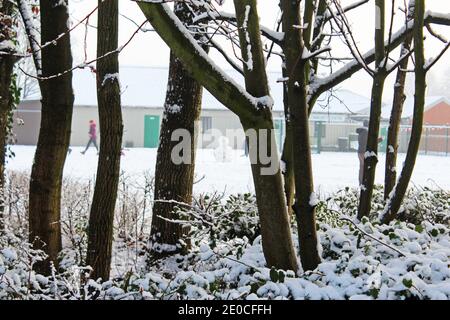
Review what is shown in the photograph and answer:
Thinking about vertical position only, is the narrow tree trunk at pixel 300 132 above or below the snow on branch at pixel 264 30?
below

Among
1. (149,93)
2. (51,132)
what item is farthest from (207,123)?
(51,132)

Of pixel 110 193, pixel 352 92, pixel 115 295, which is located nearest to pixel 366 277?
pixel 115 295

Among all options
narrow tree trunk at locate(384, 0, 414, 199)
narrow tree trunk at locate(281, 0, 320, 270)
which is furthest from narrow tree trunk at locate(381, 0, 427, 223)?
narrow tree trunk at locate(384, 0, 414, 199)

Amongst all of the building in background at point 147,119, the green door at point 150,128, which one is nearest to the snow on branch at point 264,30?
the building in background at point 147,119

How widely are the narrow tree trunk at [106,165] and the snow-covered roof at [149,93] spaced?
2982cm

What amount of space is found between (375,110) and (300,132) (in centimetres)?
133

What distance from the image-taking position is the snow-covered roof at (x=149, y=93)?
121 ft

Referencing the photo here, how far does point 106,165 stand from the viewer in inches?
191

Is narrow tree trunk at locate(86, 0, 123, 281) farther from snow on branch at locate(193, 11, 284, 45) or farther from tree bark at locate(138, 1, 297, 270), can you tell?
tree bark at locate(138, 1, 297, 270)

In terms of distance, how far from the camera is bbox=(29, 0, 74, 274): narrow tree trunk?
16.7ft

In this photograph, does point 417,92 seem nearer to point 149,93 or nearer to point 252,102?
point 252,102

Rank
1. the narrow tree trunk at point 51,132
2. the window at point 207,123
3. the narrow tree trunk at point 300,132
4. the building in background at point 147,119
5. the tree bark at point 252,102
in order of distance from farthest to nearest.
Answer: the window at point 207,123
the building in background at point 147,119
the narrow tree trunk at point 51,132
the narrow tree trunk at point 300,132
the tree bark at point 252,102

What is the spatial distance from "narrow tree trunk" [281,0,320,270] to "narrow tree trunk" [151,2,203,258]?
9.67ft

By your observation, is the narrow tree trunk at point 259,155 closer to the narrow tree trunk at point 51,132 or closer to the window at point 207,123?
the narrow tree trunk at point 51,132
